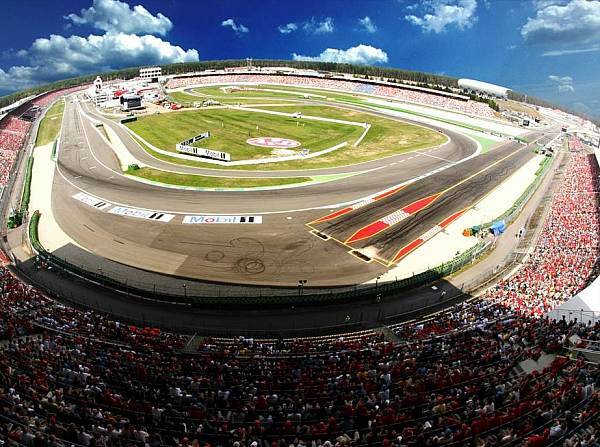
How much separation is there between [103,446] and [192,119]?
3898 inches

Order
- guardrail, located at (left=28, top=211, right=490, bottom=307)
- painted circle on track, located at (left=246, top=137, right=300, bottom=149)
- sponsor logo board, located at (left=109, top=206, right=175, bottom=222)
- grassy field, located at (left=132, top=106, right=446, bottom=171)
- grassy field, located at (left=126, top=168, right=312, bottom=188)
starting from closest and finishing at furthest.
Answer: guardrail, located at (left=28, top=211, right=490, bottom=307) → sponsor logo board, located at (left=109, top=206, right=175, bottom=222) → grassy field, located at (left=126, top=168, right=312, bottom=188) → grassy field, located at (left=132, top=106, right=446, bottom=171) → painted circle on track, located at (left=246, top=137, right=300, bottom=149)

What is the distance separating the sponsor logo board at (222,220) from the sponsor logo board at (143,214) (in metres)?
2.26

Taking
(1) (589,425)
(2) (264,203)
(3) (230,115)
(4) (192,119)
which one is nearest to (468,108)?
(3) (230,115)

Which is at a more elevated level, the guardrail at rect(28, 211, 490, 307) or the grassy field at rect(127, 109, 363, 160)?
the grassy field at rect(127, 109, 363, 160)

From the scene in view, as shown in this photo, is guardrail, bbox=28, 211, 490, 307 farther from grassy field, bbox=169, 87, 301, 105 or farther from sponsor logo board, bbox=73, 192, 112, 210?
grassy field, bbox=169, 87, 301, 105

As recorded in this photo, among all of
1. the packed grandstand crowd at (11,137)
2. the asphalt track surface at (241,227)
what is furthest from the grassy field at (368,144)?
the packed grandstand crowd at (11,137)

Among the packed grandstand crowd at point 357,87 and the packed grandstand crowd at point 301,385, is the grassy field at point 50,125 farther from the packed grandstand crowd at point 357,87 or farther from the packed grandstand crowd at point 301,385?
the packed grandstand crowd at point 301,385

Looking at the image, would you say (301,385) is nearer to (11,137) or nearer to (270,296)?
(270,296)

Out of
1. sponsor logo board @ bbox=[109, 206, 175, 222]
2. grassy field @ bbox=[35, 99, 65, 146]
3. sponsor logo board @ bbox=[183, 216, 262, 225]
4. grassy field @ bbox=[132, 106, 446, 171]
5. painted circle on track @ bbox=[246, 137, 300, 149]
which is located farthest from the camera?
grassy field @ bbox=[35, 99, 65, 146]

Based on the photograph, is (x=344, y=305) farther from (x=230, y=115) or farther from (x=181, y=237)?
(x=230, y=115)

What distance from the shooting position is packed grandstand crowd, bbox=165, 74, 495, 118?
13038cm

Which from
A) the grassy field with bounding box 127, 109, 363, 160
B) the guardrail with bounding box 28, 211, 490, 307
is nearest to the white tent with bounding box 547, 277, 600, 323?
the guardrail with bounding box 28, 211, 490, 307

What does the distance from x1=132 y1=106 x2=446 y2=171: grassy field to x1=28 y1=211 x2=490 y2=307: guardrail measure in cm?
3351

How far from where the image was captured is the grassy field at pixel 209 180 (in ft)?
181
